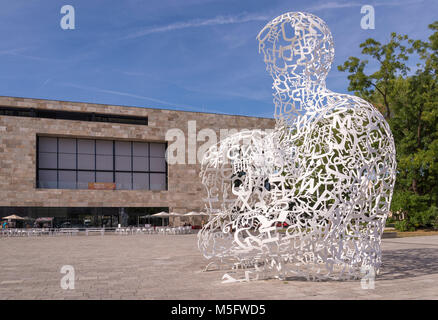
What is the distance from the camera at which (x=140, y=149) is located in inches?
1559

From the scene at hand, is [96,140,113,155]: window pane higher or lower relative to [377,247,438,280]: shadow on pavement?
higher

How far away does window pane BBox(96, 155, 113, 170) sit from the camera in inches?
1494

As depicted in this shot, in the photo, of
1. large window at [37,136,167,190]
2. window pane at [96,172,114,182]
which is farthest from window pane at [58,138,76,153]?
window pane at [96,172,114,182]

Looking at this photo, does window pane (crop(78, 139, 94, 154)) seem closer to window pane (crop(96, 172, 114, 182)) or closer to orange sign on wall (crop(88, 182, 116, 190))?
window pane (crop(96, 172, 114, 182))

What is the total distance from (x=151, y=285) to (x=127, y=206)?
31030 mm

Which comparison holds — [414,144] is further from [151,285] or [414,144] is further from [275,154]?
[151,285]

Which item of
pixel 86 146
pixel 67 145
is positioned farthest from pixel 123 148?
pixel 67 145

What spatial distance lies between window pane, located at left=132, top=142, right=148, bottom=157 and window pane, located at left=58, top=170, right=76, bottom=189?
5.84 metres

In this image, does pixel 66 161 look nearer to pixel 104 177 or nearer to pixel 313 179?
pixel 104 177

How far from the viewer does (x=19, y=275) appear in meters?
8.98

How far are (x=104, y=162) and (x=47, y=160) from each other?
482 cm

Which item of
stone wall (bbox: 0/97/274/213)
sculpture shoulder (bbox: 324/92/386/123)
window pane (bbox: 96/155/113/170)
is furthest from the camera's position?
window pane (bbox: 96/155/113/170)

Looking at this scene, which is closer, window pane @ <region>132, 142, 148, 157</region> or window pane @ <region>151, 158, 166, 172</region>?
window pane @ <region>132, 142, 148, 157</region>
